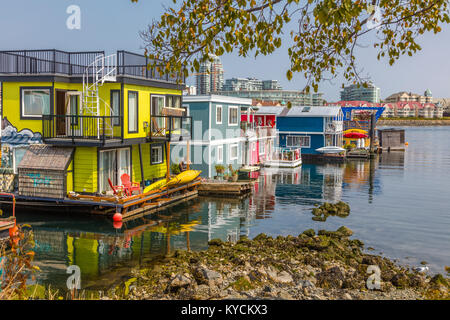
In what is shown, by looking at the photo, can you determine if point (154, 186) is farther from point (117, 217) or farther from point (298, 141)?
point (298, 141)

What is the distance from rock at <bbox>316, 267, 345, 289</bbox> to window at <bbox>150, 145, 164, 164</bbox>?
61.5 ft

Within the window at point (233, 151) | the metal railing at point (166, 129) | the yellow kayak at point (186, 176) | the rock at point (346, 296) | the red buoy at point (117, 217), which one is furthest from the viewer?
the window at point (233, 151)

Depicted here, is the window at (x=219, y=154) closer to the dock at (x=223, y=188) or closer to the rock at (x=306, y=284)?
the dock at (x=223, y=188)

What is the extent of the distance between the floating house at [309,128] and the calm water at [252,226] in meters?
23.1

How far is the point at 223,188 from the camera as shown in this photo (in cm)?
3378

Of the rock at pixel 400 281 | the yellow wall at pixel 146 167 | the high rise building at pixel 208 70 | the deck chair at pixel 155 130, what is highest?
the high rise building at pixel 208 70

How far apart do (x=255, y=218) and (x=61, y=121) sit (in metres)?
13.0

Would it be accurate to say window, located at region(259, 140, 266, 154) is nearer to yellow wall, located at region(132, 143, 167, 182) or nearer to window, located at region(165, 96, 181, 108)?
window, located at region(165, 96, 181, 108)

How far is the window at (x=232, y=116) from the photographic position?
40.9 meters

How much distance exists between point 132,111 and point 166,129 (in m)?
3.52

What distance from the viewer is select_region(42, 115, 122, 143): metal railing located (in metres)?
25.2

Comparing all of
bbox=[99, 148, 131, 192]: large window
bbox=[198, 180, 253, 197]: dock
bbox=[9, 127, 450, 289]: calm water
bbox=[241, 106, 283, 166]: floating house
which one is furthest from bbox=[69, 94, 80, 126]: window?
bbox=[241, 106, 283, 166]: floating house

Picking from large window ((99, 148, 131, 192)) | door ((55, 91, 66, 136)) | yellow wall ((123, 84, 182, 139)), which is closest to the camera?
large window ((99, 148, 131, 192))

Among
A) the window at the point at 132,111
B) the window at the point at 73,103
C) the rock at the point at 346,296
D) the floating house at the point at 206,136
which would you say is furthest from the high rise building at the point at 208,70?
the window at the point at 73,103
